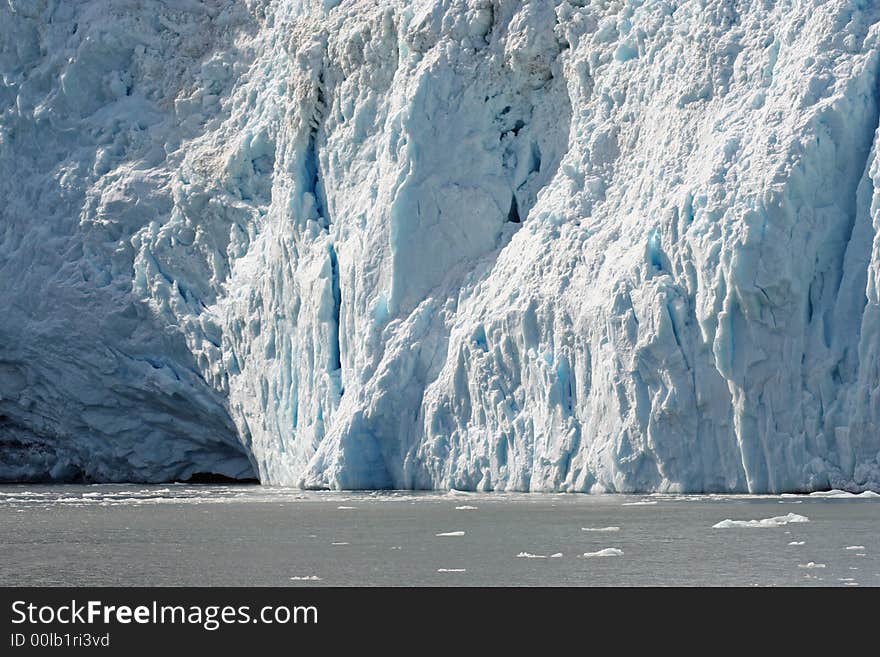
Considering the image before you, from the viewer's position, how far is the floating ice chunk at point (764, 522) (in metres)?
13.3

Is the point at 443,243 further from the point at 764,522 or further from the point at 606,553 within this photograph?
the point at 606,553

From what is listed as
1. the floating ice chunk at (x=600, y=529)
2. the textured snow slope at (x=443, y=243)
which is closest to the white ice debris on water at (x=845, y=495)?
the textured snow slope at (x=443, y=243)

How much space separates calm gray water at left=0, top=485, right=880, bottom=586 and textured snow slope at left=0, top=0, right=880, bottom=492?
1.11 meters

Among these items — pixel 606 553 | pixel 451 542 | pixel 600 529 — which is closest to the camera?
pixel 606 553

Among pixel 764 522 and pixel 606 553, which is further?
pixel 764 522

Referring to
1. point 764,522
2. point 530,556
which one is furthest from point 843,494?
point 530,556

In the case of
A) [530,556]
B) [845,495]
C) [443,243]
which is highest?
[443,243]

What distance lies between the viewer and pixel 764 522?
13.4m

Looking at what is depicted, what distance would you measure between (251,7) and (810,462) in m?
14.9

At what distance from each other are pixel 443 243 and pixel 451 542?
9351 millimetres

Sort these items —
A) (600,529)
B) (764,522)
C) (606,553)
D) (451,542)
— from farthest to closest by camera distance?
(600,529)
(764,522)
(451,542)
(606,553)

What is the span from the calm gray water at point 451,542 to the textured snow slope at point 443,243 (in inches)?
43.5

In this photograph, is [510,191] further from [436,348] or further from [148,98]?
[148,98]

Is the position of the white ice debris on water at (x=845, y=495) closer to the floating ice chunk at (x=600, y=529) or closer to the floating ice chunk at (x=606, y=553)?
the floating ice chunk at (x=600, y=529)
